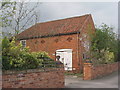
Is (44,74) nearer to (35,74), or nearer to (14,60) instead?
(35,74)

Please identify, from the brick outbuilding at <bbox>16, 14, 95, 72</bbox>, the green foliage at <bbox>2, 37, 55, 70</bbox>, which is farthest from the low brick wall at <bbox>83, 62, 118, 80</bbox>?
the green foliage at <bbox>2, 37, 55, 70</bbox>

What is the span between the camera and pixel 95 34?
18.1m

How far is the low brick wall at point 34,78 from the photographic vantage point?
5.96 meters

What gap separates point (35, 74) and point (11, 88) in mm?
1326

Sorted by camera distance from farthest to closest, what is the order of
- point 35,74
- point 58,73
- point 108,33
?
1. point 108,33
2. point 58,73
3. point 35,74

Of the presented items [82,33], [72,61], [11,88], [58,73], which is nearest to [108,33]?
[82,33]

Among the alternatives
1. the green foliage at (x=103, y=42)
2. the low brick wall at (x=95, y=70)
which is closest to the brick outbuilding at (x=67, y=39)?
the green foliage at (x=103, y=42)

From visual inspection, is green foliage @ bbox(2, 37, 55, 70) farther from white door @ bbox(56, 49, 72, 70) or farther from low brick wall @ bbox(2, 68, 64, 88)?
white door @ bbox(56, 49, 72, 70)

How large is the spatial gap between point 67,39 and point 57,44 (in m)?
1.52

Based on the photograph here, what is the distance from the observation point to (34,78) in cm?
698

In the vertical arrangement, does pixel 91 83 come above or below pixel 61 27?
below

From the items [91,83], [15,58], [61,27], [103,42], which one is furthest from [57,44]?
[15,58]

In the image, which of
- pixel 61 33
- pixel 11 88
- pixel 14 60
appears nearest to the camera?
pixel 11 88

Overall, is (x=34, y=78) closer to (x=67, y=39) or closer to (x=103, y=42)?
(x=103, y=42)
